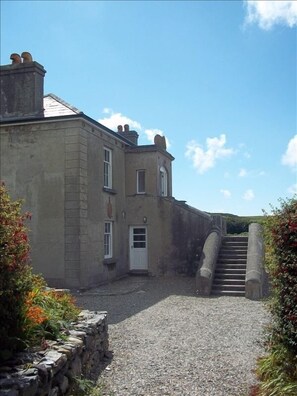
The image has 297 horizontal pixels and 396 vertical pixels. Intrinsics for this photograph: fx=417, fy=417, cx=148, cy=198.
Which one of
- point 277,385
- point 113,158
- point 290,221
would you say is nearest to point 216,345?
point 277,385

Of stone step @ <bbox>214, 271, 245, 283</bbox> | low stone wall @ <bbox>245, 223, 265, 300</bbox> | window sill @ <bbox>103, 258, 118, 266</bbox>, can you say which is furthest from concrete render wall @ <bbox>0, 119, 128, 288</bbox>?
low stone wall @ <bbox>245, 223, 265, 300</bbox>

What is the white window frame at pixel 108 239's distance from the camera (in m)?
17.5

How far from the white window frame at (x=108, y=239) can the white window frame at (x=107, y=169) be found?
1673mm

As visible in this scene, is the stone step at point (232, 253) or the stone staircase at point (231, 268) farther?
the stone step at point (232, 253)

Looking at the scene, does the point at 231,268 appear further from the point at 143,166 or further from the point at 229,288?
the point at 143,166

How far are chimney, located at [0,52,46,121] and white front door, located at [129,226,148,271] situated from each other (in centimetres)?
702

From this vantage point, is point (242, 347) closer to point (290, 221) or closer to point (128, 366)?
point (128, 366)

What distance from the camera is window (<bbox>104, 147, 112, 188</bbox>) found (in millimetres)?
17717

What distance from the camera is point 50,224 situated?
15.0 metres

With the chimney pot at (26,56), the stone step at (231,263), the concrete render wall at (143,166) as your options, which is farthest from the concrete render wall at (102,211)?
the stone step at (231,263)

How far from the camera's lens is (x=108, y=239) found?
17828 millimetres

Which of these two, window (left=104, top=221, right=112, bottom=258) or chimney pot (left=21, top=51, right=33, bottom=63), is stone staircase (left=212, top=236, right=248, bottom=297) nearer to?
window (left=104, top=221, right=112, bottom=258)

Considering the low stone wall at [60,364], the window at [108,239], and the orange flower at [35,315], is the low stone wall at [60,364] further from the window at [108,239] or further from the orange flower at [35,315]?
the window at [108,239]

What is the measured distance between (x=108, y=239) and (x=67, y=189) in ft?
12.2
